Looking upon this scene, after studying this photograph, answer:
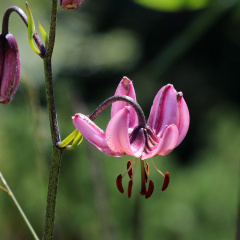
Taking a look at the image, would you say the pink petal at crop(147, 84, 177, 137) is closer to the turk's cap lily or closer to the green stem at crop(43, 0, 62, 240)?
the turk's cap lily

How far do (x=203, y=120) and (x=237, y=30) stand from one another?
552mm

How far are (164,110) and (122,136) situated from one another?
0.30ft

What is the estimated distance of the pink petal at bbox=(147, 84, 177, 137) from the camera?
75cm

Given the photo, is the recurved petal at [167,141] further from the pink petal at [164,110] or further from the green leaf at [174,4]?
the green leaf at [174,4]

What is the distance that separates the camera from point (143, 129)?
2.43 feet

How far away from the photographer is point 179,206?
2045 mm

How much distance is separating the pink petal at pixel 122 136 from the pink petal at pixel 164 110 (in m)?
0.04

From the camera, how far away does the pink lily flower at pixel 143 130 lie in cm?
68

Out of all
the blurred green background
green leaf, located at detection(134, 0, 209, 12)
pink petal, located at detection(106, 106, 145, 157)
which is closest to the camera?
pink petal, located at detection(106, 106, 145, 157)

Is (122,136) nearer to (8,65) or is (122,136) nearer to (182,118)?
(182,118)

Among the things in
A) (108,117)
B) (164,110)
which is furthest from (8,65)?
(108,117)

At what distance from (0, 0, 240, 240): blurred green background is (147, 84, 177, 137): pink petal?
1.29 feet

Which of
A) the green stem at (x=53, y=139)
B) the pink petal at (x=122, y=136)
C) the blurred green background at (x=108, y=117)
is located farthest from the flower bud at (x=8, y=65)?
the blurred green background at (x=108, y=117)

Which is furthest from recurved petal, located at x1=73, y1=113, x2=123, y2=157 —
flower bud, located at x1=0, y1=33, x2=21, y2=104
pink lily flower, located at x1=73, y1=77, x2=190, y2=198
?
flower bud, located at x1=0, y1=33, x2=21, y2=104
